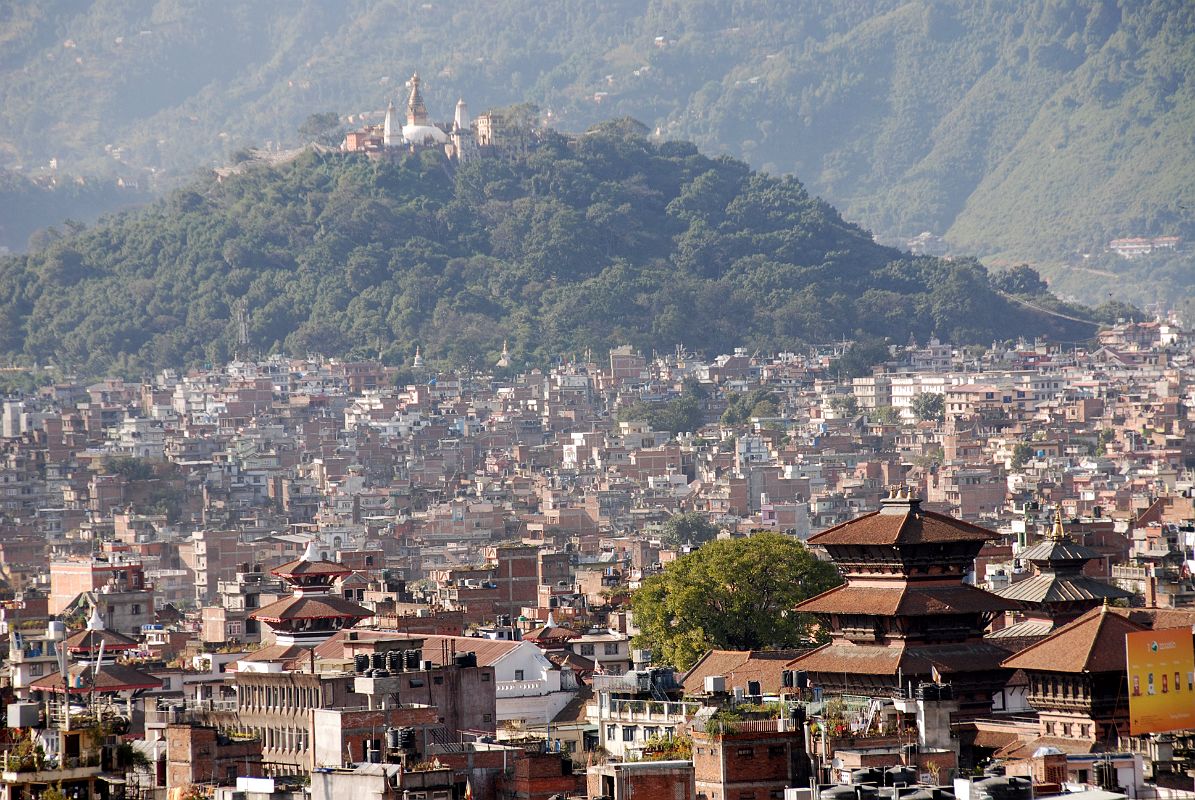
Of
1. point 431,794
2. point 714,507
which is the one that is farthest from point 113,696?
point 714,507

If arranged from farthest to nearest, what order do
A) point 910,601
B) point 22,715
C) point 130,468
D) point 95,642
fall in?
point 130,468, point 95,642, point 910,601, point 22,715

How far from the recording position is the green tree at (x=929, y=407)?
159m

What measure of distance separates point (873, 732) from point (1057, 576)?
483 inches

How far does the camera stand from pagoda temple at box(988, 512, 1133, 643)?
41.5m

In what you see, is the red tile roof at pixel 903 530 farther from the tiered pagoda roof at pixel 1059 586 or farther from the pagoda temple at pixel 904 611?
the tiered pagoda roof at pixel 1059 586

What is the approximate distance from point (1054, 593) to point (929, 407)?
119 meters

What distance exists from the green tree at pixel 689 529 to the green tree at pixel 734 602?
50.9m

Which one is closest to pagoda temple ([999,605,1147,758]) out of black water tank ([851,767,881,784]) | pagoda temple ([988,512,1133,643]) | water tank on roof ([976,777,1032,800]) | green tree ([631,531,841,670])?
pagoda temple ([988,512,1133,643])

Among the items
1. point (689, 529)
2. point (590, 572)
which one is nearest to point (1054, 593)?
point (590, 572)

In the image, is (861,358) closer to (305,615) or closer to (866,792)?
(305,615)

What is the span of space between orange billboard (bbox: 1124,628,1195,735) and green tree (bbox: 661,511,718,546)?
6948cm

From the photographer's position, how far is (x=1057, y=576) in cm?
4300

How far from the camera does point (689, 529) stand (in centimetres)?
10925

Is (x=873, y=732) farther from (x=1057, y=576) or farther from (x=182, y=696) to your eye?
(x=182, y=696)
